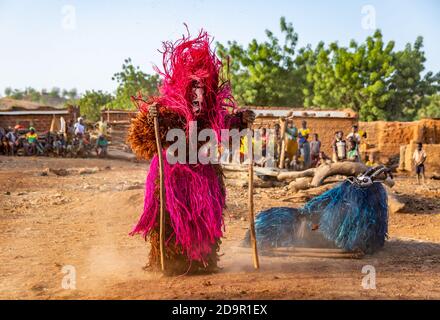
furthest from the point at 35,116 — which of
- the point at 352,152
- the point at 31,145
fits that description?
the point at 352,152

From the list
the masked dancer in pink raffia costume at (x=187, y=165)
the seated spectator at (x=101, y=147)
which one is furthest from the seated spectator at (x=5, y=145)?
the masked dancer in pink raffia costume at (x=187, y=165)

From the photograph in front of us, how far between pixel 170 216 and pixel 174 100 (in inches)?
41.4

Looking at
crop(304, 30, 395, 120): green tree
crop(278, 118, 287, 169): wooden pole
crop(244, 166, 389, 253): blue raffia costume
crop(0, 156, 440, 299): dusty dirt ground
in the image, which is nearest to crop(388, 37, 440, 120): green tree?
crop(304, 30, 395, 120): green tree

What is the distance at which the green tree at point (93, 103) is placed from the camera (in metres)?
41.2

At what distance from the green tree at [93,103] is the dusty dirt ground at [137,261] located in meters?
30.8

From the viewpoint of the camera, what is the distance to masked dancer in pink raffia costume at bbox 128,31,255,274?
15.8 feet

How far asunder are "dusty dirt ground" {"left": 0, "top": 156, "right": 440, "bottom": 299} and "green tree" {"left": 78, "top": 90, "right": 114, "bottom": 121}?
30.8 metres

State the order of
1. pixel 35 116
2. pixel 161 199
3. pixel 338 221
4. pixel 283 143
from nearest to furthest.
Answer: pixel 161 199 → pixel 338 221 → pixel 283 143 → pixel 35 116

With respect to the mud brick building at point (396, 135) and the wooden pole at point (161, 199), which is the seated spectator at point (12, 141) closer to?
the mud brick building at point (396, 135)

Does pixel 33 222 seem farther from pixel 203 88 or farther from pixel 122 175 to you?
pixel 122 175

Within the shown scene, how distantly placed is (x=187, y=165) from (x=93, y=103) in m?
38.9

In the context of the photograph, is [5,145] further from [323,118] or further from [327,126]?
[327,126]

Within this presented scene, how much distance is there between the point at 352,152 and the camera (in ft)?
47.6
